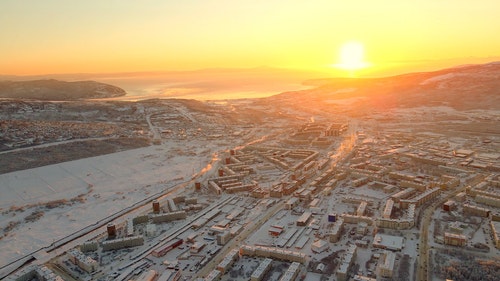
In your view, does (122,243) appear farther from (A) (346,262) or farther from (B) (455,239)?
(B) (455,239)

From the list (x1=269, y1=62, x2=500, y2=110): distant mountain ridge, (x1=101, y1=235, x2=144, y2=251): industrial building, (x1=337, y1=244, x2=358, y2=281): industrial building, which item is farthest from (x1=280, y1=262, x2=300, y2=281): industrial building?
(x1=269, y1=62, x2=500, y2=110): distant mountain ridge

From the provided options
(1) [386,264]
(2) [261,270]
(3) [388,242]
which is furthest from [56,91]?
(1) [386,264]

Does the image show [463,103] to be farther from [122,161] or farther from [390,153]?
[122,161]

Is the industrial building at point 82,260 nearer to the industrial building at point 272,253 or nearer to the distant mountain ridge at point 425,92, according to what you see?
the industrial building at point 272,253

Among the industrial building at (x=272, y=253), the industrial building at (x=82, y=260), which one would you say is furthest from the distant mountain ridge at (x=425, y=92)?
the industrial building at (x=82, y=260)

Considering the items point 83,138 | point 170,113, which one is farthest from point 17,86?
point 83,138

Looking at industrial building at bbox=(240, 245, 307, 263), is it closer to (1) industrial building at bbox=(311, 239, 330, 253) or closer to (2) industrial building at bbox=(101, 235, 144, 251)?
(1) industrial building at bbox=(311, 239, 330, 253)
